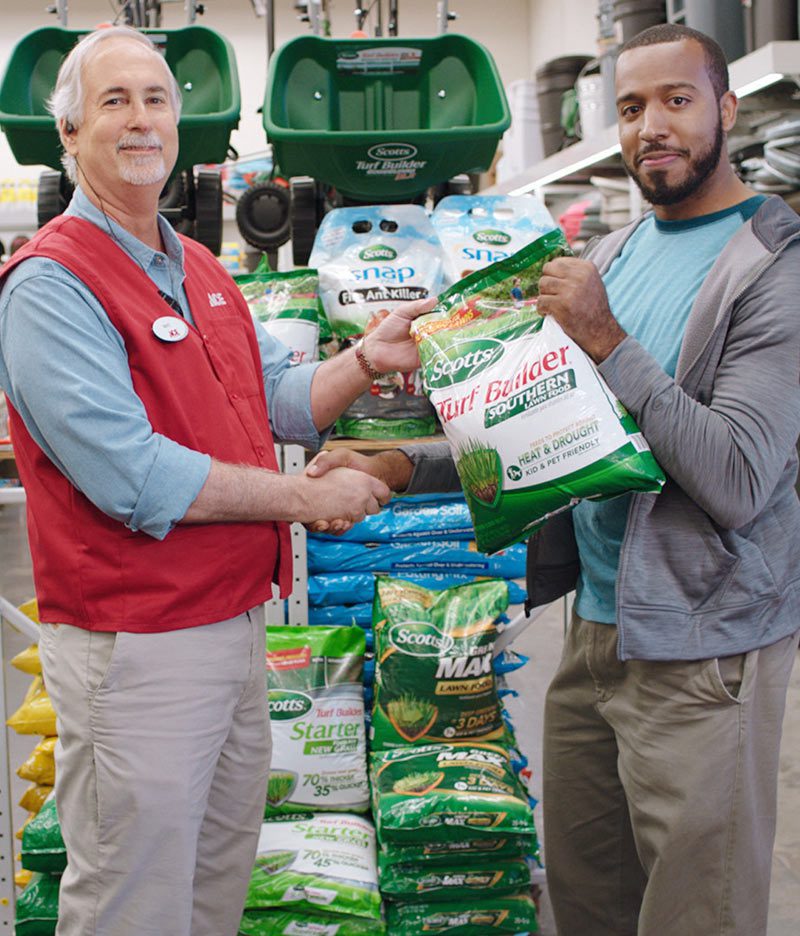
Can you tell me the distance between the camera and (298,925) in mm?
2201

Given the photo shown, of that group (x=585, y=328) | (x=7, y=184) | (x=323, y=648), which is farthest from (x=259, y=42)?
(x=585, y=328)

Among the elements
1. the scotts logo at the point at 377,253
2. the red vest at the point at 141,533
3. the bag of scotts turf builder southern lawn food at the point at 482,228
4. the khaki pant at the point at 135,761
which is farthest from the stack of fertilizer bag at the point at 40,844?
the bag of scotts turf builder southern lawn food at the point at 482,228

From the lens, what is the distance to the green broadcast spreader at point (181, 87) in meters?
2.39

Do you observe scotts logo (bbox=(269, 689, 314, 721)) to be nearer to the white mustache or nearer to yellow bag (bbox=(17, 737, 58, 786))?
yellow bag (bbox=(17, 737, 58, 786))

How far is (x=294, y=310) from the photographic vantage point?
242 cm

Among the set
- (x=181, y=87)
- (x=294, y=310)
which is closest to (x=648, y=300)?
(x=294, y=310)

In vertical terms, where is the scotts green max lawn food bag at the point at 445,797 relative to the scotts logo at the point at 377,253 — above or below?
below

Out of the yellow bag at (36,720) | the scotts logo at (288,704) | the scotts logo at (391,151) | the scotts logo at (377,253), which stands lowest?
the yellow bag at (36,720)

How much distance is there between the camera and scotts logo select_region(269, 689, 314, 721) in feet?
7.88

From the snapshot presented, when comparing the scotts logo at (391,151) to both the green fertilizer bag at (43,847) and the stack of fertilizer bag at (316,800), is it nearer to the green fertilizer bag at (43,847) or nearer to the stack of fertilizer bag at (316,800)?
the stack of fertilizer bag at (316,800)

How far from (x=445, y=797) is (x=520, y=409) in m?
1.09

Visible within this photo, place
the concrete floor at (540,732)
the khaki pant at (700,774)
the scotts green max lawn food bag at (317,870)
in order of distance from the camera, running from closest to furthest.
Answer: the khaki pant at (700,774), the scotts green max lawn food bag at (317,870), the concrete floor at (540,732)

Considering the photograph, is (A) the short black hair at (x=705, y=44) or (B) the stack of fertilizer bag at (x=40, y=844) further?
(B) the stack of fertilizer bag at (x=40, y=844)

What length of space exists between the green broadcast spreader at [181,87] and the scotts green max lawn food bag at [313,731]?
1.20 meters
